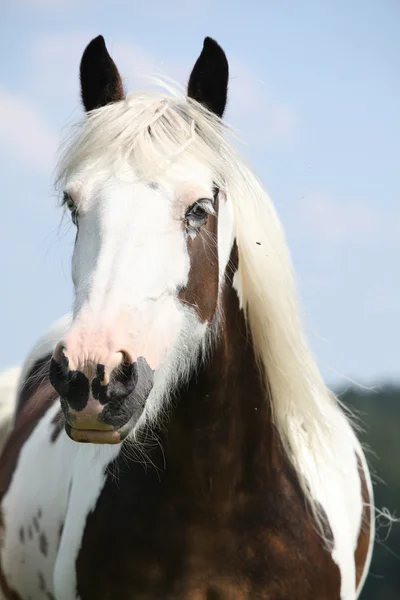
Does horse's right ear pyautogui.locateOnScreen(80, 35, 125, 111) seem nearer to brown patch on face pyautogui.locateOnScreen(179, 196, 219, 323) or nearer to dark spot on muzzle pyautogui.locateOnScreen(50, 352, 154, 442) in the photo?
brown patch on face pyautogui.locateOnScreen(179, 196, 219, 323)

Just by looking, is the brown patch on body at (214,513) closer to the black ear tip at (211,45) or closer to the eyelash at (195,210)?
the eyelash at (195,210)

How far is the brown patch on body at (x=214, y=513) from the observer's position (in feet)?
10.7

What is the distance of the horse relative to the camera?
299 centimetres

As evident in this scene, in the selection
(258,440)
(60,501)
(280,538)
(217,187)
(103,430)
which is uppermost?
(217,187)

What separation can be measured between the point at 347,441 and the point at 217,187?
1857 millimetres

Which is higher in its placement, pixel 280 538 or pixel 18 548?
pixel 280 538

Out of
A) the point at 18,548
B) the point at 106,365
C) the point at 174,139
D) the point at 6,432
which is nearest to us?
the point at 106,365

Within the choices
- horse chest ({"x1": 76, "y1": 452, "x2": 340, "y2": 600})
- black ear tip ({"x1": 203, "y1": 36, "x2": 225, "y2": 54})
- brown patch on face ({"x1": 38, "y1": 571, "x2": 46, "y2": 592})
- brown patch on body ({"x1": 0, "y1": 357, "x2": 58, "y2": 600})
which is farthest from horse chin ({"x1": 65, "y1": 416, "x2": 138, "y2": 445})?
brown patch on body ({"x1": 0, "y1": 357, "x2": 58, "y2": 600})

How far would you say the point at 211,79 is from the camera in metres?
3.52

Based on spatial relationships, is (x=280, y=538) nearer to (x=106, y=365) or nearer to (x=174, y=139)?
(x=106, y=365)

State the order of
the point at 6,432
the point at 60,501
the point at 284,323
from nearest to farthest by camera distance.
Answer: the point at 284,323, the point at 60,501, the point at 6,432

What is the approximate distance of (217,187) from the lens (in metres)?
3.29

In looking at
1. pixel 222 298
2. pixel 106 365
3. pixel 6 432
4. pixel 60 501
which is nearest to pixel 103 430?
pixel 106 365

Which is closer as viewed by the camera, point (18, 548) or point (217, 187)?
point (217, 187)
